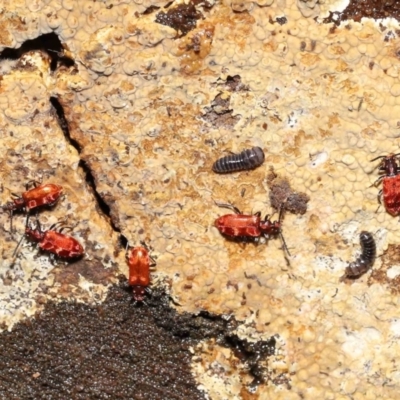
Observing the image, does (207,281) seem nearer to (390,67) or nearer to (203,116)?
(203,116)

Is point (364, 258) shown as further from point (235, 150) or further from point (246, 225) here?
point (235, 150)

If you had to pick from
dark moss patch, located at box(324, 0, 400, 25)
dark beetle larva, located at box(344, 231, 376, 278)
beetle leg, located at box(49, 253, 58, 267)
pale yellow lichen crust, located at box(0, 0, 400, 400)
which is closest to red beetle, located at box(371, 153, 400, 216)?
pale yellow lichen crust, located at box(0, 0, 400, 400)

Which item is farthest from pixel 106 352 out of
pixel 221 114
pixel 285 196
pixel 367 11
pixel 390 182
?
pixel 367 11

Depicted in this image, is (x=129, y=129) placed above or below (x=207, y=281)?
above

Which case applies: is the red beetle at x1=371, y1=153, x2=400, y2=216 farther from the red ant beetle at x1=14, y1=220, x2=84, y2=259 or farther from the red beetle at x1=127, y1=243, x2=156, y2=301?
the red ant beetle at x1=14, y1=220, x2=84, y2=259

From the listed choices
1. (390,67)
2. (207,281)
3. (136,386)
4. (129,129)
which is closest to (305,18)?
(390,67)

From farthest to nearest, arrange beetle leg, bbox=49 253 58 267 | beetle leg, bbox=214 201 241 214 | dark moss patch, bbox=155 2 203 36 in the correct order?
beetle leg, bbox=49 253 58 267, beetle leg, bbox=214 201 241 214, dark moss patch, bbox=155 2 203 36
